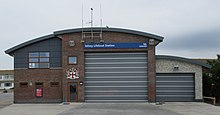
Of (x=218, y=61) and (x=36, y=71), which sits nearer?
(x=36, y=71)

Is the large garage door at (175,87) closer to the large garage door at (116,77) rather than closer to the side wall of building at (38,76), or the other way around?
the large garage door at (116,77)

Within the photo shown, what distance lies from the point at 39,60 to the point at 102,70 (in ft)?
18.6

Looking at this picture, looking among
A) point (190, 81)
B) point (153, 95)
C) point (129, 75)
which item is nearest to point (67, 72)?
point (129, 75)

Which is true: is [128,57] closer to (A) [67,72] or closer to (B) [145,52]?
(B) [145,52]

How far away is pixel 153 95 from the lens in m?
28.5

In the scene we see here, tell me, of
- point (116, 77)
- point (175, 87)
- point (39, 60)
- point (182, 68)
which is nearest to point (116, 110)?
point (116, 77)

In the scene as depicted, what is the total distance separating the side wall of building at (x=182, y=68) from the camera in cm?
2912

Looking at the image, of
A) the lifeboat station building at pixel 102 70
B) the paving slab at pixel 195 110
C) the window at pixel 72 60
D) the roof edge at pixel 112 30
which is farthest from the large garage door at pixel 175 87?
the window at pixel 72 60

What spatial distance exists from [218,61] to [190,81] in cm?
452

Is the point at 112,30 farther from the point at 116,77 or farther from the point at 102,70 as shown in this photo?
the point at 116,77

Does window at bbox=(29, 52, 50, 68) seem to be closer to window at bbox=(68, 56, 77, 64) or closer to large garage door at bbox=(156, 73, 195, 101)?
window at bbox=(68, 56, 77, 64)

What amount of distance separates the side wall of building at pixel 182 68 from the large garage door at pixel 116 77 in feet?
4.68

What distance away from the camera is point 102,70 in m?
29.2

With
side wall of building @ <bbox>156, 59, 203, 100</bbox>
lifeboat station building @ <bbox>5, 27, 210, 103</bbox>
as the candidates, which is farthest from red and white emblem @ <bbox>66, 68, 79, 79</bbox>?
side wall of building @ <bbox>156, 59, 203, 100</bbox>
